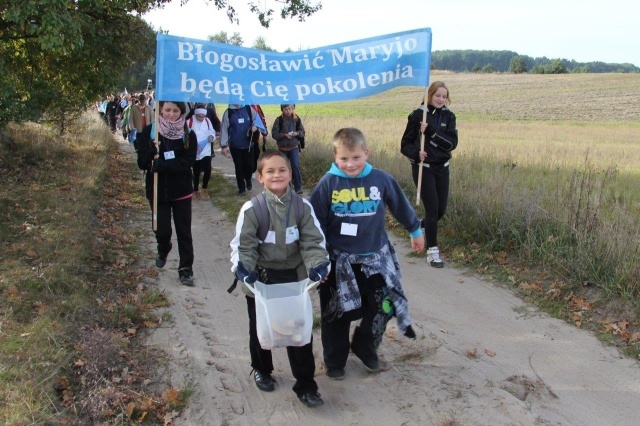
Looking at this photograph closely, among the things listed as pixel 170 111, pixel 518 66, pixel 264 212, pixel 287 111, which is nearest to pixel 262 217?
pixel 264 212

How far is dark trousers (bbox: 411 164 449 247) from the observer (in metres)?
6.50

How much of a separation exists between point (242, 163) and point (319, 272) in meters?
7.44

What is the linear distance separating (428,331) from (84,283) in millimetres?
3401

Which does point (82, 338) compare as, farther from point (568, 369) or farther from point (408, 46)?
point (408, 46)

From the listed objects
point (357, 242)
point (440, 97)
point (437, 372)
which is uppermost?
point (440, 97)

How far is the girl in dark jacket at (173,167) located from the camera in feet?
18.3

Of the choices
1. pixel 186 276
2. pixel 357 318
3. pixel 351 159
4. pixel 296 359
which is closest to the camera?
pixel 296 359

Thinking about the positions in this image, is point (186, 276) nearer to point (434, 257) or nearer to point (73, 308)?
point (73, 308)

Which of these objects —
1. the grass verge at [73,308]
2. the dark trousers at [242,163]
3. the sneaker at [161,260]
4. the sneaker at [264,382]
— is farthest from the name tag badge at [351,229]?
the dark trousers at [242,163]

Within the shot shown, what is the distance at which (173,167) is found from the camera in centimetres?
557

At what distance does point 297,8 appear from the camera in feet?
45.4

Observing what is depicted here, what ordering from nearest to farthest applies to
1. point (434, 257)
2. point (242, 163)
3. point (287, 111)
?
point (434, 257) → point (287, 111) → point (242, 163)

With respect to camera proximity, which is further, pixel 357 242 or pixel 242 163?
pixel 242 163

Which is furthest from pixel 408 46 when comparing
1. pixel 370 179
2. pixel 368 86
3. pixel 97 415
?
pixel 97 415
